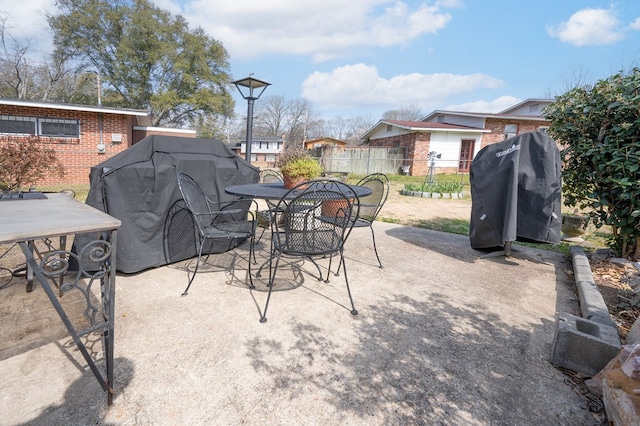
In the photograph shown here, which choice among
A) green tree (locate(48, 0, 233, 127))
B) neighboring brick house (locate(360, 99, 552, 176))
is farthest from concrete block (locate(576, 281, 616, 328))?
green tree (locate(48, 0, 233, 127))

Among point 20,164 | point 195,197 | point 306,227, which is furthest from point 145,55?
point 306,227

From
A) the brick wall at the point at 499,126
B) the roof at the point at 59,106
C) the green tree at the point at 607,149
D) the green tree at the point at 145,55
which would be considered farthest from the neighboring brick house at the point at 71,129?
the brick wall at the point at 499,126

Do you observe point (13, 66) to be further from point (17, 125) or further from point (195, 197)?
point (195, 197)

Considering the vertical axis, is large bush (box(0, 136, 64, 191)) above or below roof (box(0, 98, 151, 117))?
below

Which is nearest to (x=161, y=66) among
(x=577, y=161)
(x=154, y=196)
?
(x=154, y=196)

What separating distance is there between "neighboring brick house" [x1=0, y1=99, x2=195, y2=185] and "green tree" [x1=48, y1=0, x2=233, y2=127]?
1068 centimetres

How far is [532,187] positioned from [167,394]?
3375 millimetres

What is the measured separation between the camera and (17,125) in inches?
371

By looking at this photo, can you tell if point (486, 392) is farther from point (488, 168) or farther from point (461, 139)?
point (461, 139)

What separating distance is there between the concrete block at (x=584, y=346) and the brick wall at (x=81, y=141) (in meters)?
12.1

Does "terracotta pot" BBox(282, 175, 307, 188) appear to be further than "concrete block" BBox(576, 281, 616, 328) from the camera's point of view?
Yes

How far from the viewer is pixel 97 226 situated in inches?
47.7

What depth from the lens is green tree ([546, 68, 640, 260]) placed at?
2.77 metres

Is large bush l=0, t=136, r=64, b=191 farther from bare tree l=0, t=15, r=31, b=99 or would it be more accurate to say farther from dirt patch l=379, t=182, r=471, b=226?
bare tree l=0, t=15, r=31, b=99
